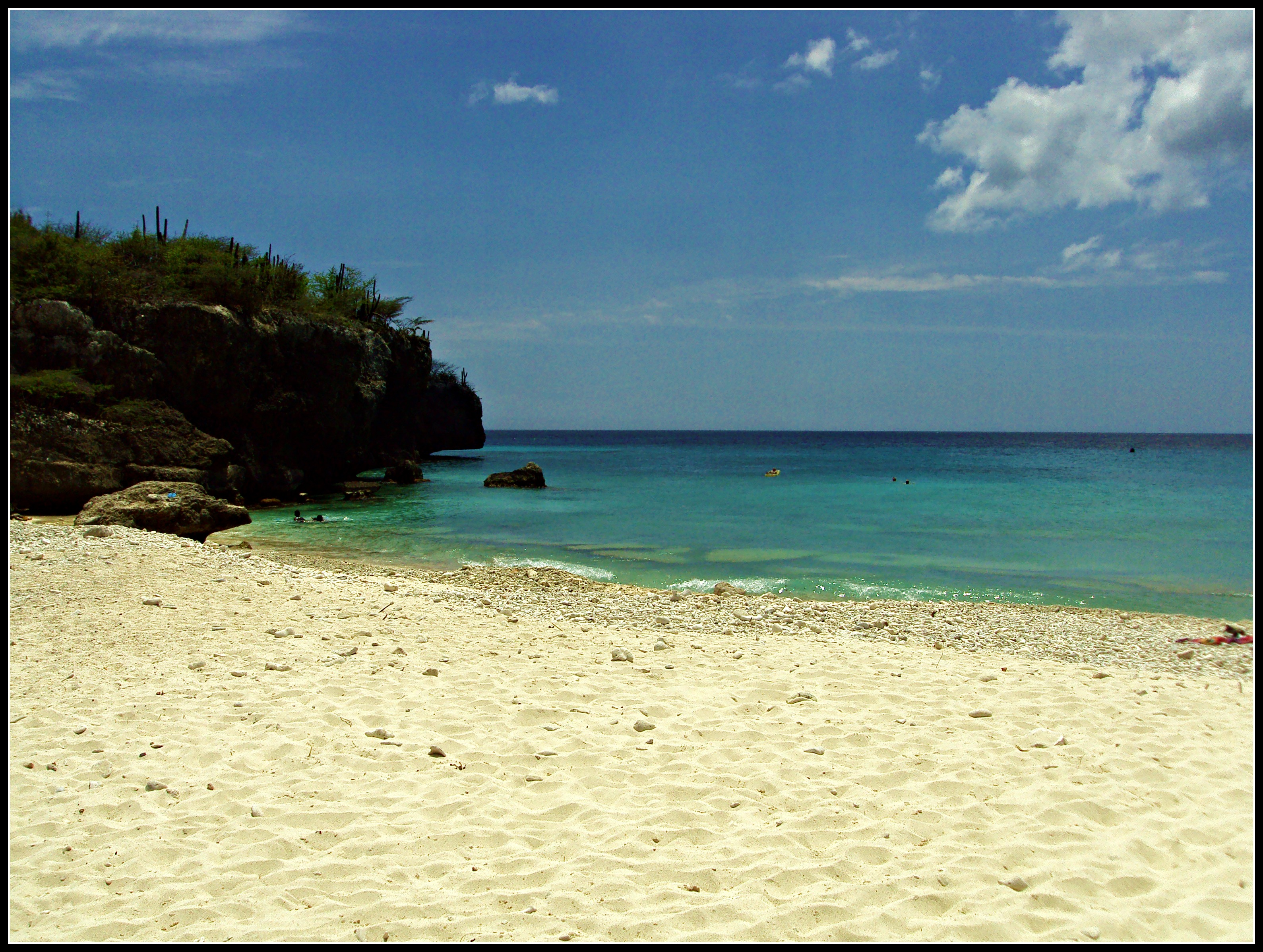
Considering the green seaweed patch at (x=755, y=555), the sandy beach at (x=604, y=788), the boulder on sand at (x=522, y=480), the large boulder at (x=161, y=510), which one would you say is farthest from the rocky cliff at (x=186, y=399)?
the green seaweed patch at (x=755, y=555)

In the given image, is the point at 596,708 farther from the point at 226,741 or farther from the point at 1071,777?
the point at 1071,777

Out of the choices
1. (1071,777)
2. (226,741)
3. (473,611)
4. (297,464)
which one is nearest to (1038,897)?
(1071,777)

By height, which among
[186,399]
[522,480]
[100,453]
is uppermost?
[186,399]

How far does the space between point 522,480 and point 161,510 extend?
19.7 m

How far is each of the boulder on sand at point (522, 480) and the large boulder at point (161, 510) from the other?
17587 mm

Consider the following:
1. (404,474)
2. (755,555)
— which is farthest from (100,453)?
(755,555)

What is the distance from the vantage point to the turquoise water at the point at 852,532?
13.7m

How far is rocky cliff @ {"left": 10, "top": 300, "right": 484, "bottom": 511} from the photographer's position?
19250 millimetres

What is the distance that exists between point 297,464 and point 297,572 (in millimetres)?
21179

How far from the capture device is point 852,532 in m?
20.7

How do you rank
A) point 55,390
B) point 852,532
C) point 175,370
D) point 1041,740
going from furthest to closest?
point 175,370
point 852,532
point 55,390
point 1041,740

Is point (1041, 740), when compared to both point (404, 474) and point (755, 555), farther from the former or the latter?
point (404, 474)

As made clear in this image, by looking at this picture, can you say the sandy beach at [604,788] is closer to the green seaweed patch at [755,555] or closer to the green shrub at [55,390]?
the green seaweed patch at [755,555]

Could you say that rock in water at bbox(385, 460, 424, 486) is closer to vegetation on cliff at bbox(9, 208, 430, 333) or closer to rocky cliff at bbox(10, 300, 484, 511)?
rocky cliff at bbox(10, 300, 484, 511)
